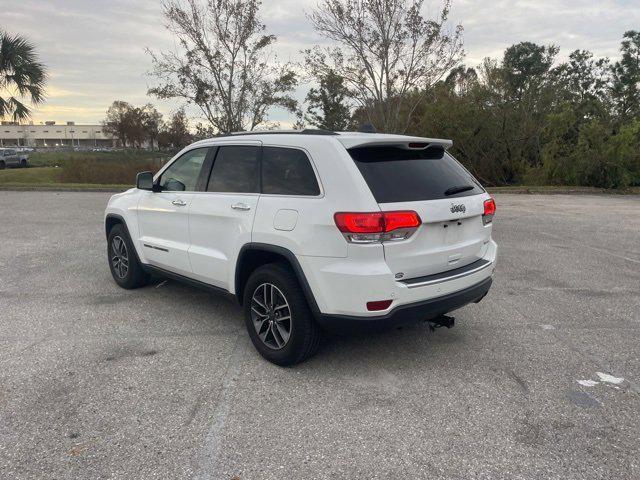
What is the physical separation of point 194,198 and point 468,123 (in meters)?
22.2

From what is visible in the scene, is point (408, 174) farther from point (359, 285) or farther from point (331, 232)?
point (359, 285)

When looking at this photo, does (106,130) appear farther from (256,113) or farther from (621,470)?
(621,470)

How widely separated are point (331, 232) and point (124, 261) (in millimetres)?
3465

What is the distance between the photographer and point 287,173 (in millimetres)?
3680

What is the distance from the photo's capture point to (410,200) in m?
3.34

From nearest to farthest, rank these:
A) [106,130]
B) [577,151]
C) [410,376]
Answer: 1. [410,376]
2. [577,151]
3. [106,130]

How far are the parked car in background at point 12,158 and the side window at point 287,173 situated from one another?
41740 mm

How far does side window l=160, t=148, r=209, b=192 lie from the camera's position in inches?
181

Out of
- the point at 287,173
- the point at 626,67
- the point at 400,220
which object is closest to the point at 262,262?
the point at 287,173

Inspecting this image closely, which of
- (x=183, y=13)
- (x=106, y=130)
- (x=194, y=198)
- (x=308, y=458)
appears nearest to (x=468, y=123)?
(x=183, y=13)

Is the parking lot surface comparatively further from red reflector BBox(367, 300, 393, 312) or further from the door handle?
the door handle

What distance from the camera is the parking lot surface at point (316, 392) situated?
8.62ft

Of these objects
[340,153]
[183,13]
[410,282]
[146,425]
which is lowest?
[146,425]

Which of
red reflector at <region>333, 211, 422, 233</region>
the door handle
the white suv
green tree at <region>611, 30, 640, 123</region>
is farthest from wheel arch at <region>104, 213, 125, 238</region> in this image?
green tree at <region>611, 30, 640, 123</region>
